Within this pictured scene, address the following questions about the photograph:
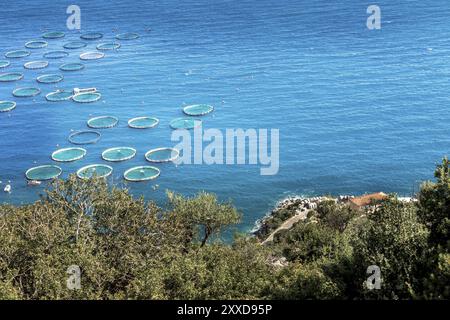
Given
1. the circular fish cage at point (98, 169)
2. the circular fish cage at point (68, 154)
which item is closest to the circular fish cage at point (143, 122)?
the circular fish cage at point (68, 154)

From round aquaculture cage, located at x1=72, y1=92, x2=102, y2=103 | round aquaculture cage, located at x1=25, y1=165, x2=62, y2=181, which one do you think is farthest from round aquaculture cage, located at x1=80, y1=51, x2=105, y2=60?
round aquaculture cage, located at x1=25, y1=165, x2=62, y2=181

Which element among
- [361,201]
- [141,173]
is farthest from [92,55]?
[361,201]

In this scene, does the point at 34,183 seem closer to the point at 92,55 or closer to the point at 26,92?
the point at 26,92

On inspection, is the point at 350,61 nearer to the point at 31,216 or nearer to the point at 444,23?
the point at 444,23

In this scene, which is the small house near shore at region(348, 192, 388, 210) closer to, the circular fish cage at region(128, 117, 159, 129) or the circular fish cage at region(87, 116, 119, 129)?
the circular fish cage at region(128, 117, 159, 129)

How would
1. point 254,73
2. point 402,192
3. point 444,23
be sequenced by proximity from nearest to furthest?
point 402,192 → point 254,73 → point 444,23

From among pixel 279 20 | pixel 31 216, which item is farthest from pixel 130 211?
pixel 279 20
